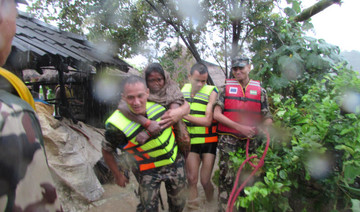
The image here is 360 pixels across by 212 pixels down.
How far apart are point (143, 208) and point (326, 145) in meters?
1.86

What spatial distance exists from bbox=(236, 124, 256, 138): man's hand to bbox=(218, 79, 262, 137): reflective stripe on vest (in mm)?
128

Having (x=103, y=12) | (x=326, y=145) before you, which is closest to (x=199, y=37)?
(x=103, y=12)

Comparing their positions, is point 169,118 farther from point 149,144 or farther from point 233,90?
point 233,90

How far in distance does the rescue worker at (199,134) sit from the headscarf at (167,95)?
893mm

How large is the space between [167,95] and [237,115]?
1.17 metres

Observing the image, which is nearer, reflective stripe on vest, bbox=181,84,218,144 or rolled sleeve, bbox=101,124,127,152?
rolled sleeve, bbox=101,124,127,152

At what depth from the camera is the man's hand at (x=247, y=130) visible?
3.01 meters

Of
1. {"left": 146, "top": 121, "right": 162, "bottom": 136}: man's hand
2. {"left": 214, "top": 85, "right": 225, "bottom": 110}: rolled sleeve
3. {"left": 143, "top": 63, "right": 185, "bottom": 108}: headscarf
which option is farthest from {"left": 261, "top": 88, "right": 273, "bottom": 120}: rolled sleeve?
{"left": 146, "top": 121, "right": 162, "bottom": 136}: man's hand

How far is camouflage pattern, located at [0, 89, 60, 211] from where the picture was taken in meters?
0.63

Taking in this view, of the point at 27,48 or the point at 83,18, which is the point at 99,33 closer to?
the point at 83,18

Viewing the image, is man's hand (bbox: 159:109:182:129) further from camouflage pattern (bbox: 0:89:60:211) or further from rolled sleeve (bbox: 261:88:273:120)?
camouflage pattern (bbox: 0:89:60:211)

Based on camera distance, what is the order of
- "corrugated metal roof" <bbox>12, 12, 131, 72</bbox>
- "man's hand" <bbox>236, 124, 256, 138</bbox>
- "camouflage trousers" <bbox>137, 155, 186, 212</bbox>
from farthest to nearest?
"corrugated metal roof" <bbox>12, 12, 131, 72</bbox> < "man's hand" <bbox>236, 124, 256, 138</bbox> < "camouflage trousers" <bbox>137, 155, 186, 212</bbox>

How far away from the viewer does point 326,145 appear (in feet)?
6.38

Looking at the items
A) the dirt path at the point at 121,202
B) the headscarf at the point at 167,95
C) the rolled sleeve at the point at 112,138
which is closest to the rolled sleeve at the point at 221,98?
the headscarf at the point at 167,95
